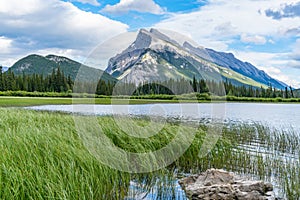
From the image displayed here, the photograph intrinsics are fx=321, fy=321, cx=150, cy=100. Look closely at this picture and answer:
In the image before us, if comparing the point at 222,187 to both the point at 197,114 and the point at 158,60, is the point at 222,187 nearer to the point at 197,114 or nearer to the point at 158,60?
the point at 158,60

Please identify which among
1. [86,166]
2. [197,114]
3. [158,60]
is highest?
[158,60]

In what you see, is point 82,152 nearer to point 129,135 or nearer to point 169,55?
point 129,135

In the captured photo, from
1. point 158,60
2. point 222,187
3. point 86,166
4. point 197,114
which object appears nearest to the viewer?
point 86,166

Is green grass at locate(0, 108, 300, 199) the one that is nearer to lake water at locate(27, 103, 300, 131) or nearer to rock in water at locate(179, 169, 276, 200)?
rock in water at locate(179, 169, 276, 200)

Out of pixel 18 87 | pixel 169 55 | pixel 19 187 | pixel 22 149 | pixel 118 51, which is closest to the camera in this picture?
pixel 19 187

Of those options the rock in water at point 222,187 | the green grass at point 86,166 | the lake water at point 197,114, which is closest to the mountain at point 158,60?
the green grass at point 86,166

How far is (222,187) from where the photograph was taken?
684cm

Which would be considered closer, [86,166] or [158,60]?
[86,166]

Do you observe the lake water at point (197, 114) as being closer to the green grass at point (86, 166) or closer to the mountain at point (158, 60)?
the mountain at point (158, 60)

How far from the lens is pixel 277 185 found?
7.75 meters

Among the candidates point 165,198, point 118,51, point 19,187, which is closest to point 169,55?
point 118,51

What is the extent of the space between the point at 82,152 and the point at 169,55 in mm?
6805

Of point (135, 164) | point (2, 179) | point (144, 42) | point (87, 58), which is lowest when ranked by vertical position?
point (135, 164)

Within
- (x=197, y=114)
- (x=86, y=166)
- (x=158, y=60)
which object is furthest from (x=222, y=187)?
(x=197, y=114)
